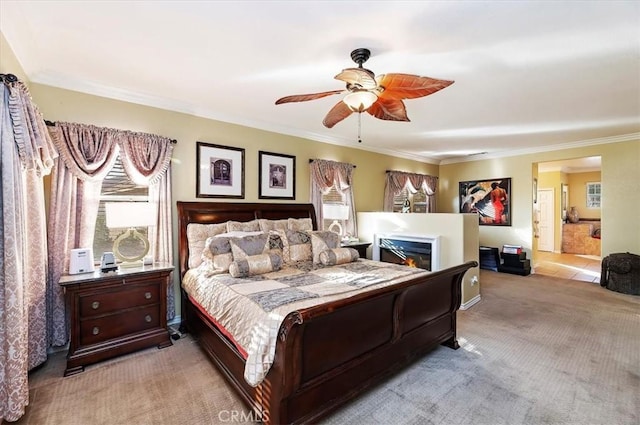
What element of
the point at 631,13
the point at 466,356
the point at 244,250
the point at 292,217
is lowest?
the point at 466,356

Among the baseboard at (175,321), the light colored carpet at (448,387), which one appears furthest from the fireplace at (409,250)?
the baseboard at (175,321)

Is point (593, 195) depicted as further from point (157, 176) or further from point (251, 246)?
point (157, 176)

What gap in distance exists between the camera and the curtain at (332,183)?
15.8ft

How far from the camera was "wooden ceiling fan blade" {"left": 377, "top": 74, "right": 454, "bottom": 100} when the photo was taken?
2045 millimetres

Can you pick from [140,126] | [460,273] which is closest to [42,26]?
[140,126]

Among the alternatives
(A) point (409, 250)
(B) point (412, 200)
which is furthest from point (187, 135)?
(B) point (412, 200)

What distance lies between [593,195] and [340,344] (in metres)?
10.6

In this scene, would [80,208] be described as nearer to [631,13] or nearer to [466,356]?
[466,356]

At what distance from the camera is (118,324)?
8.87ft

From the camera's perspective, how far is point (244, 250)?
297cm

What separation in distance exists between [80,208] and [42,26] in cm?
157

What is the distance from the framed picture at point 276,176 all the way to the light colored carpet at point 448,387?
7.12 ft

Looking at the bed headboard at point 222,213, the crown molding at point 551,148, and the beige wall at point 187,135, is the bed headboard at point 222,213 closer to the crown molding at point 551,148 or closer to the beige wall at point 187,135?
the beige wall at point 187,135

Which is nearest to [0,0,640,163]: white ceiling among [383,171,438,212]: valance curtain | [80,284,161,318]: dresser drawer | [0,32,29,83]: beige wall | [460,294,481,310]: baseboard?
[0,32,29,83]: beige wall
